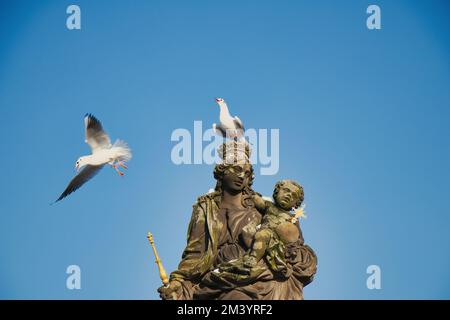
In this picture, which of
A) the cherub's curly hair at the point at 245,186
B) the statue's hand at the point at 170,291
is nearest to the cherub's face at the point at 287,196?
the cherub's curly hair at the point at 245,186

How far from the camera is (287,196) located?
2747cm

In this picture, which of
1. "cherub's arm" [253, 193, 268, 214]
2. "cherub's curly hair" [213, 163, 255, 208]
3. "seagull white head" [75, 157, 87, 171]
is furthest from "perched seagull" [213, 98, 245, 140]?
"seagull white head" [75, 157, 87, 171]

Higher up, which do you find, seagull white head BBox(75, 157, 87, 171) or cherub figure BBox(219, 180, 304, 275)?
seagull white head BBox(75, 157, 87, 171)

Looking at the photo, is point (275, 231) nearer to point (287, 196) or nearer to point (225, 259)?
point (287, 196)

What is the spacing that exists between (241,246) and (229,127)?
3.25 metres

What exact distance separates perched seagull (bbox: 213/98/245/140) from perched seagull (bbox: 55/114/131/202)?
195 centimetres

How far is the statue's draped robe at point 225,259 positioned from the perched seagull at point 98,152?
7.84 feet

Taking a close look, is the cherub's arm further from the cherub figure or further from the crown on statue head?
the crown on statue head

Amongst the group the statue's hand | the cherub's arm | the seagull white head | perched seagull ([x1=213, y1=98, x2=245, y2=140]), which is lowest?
the statue's hand

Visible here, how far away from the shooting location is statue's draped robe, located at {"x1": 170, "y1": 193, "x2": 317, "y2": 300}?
26500 mm

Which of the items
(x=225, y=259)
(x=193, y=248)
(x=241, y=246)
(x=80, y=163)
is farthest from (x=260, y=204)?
(x=80, y=163)
